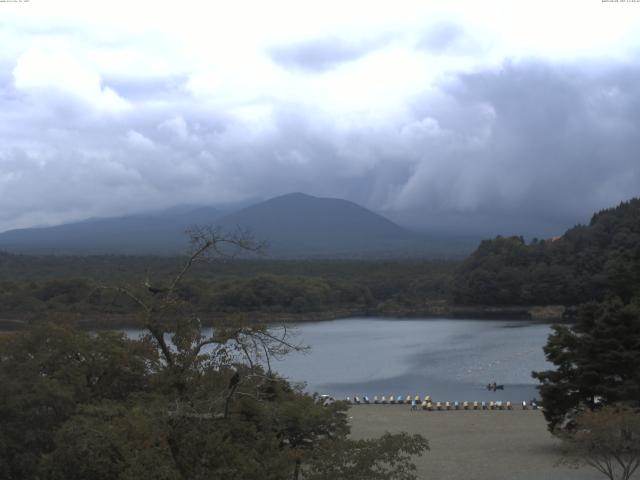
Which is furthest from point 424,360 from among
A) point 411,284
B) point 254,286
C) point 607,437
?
point 411,284

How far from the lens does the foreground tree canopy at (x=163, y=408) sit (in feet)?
23.2

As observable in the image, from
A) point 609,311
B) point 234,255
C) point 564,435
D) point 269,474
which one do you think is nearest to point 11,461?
point 269,474

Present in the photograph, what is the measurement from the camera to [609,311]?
17.9 meters

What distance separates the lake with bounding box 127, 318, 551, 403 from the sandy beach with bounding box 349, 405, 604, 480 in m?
4.17

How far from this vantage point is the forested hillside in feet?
240

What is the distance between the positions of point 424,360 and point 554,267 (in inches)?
1493

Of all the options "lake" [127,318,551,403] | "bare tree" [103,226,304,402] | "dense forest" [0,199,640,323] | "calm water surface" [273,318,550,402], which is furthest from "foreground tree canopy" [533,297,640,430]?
"dense forest" [0,199,640,323]

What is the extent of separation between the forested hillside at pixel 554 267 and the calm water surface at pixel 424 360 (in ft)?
44.9

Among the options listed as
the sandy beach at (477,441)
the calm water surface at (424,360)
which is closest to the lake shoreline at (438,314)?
the calm water surface at (424,360)

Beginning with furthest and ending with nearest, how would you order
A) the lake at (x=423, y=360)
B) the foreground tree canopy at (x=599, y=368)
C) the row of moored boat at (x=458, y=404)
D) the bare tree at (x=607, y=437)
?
1. the lake at (x=423, y=360)
2. the row of moored boat at (x=458, y=404)
3. the foreground tree canopy at (x=599, y=368)
4. the bare tree at (x=607, y=437)

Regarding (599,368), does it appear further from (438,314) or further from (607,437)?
(438,314)

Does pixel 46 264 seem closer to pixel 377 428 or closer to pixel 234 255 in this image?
pixel 377 428

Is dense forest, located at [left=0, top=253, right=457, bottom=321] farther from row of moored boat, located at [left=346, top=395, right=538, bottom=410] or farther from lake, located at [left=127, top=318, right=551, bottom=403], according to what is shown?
row of moored boat, located at [left=346, top=395, right=538, bottom=410]

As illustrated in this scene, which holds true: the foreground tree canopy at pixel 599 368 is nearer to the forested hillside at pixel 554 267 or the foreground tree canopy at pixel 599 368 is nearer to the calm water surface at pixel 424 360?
the calm water surface at pixel 424 360
